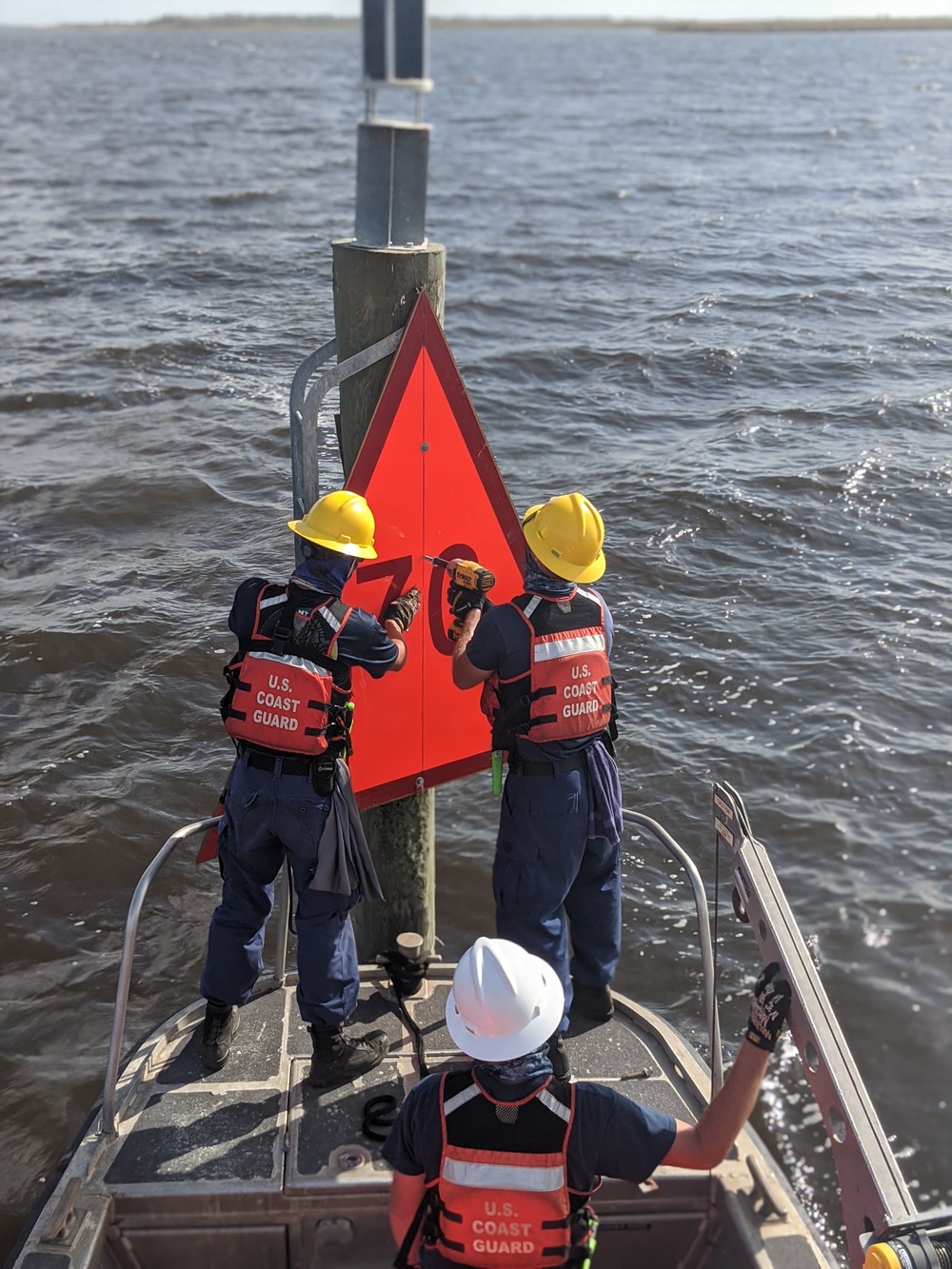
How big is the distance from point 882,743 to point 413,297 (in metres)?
5.87

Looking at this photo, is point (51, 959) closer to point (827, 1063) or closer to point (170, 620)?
point (170, 620)

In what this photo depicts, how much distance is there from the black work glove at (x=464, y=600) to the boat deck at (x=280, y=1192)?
1748mm

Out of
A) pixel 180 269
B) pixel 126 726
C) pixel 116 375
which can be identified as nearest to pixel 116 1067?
pixel 126 726

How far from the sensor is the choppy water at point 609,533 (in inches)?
265

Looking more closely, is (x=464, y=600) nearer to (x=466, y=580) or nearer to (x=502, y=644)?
(x=466, y=580)

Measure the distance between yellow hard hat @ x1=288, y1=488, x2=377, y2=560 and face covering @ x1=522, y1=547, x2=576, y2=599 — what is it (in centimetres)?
61

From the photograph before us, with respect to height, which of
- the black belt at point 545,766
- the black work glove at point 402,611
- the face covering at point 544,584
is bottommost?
the black belt at point 545,766

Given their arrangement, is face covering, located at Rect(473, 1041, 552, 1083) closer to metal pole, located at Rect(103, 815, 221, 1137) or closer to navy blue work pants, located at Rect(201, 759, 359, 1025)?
navy blue work pants, located at Rect(201, 759, 359, 1025)

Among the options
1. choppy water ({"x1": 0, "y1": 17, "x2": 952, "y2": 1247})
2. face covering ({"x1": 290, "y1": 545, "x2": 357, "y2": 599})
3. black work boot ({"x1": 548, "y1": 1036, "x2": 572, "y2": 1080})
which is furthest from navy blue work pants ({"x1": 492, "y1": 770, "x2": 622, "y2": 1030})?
choppy water ({"x1": 0, "y1": 17, "x2": 952, "y2": 1247})

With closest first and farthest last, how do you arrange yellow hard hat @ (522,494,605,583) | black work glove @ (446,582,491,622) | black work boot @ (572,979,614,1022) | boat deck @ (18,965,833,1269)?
1. boat deck @ (18,965,833,1269)
2. yellow hard hat @ (522,494,605,583)
3. black work glove @ (446,582,491,622)
4. black work boot @ (572,979,614,1022)

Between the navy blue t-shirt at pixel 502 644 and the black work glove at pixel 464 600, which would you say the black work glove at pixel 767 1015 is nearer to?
the navy blue t-shirt at pixel 502 644

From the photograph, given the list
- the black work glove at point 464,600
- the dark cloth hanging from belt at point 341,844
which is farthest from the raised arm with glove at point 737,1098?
the black work glove at point 464,600

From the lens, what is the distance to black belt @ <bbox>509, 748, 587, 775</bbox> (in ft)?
13.9

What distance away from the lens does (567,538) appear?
→ 13.3 feet
